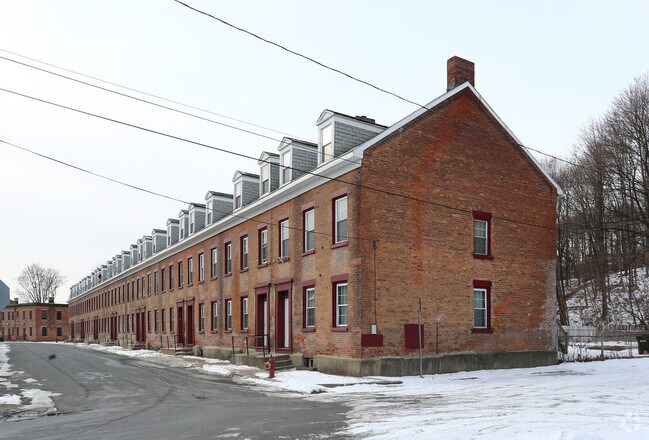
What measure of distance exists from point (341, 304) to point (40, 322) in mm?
116588

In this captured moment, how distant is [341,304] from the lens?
21.5 m

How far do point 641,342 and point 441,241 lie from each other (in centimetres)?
1438

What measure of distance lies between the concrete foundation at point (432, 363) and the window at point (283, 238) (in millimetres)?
5546

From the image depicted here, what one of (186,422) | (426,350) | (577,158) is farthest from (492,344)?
(577,158)

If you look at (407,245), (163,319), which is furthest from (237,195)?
(163,319)

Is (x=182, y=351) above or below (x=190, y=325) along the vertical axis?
below

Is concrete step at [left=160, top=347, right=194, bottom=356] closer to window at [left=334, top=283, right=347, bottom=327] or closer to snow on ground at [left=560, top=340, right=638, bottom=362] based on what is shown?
window at [left=334, top=283, right=347, bottom=327]

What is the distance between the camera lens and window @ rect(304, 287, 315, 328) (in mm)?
23473

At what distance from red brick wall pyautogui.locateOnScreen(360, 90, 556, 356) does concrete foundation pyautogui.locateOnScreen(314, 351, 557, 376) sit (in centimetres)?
32

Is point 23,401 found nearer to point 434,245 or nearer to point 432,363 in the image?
point 432,363

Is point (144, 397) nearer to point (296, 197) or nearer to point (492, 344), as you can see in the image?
point (296, 197)

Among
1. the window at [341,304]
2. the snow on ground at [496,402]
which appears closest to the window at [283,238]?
the window at [341,304]

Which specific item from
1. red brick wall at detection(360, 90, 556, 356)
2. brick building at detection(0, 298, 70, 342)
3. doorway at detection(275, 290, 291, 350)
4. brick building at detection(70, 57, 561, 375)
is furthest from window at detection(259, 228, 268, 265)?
brick building at detection(0, 298, 70, 342)

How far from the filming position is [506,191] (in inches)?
987
